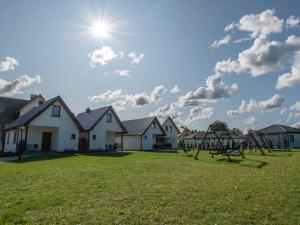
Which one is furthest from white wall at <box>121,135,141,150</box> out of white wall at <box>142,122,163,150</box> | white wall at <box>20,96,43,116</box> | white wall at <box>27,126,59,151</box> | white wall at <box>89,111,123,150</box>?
white wall at <box>27,126,59,151</box>

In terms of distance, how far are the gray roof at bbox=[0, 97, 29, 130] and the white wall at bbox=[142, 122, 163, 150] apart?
18.1 metres

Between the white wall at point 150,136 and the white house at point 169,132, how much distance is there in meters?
3.86

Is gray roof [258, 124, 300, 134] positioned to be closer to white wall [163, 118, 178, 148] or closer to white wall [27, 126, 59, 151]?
white wall [163, 118, 178, 148]

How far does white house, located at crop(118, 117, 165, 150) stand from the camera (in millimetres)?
37000

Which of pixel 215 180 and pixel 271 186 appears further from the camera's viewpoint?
pixel 215 180

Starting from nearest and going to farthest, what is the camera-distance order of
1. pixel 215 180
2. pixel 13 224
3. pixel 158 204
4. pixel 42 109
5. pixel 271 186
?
pixel 13 224 < pixel 158 204 < pixel 271 186 < pixel 215 180 < pixel 42 109

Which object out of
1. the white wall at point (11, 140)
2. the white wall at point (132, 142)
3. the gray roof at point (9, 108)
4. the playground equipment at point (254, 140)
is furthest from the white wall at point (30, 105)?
the playground equipment at point (254, 140)

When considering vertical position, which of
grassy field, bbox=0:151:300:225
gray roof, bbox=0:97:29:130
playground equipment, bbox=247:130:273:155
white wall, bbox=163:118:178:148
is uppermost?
gray roof, bbox=0:97:29:130

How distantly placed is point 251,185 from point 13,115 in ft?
111

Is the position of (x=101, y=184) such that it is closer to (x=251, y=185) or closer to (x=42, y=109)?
(x=251, y=185)

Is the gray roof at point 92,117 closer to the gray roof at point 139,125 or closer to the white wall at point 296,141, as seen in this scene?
the gray roof at point 139,125

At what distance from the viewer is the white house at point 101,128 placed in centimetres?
2953

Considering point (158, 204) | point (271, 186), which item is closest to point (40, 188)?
point (158, 204)

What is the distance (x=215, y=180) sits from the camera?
8.53 m
